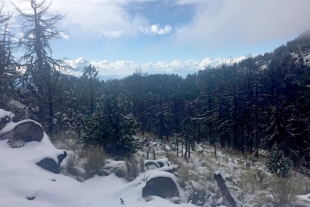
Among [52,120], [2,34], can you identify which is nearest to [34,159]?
[52,120]

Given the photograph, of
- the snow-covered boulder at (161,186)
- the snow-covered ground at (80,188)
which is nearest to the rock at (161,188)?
the snow-covered boulder at (161,186)

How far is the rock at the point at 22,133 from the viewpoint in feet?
24.8

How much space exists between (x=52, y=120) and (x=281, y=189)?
35.3 ft

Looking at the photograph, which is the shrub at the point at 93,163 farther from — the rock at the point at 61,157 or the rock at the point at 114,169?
the rock at the point at 61,157

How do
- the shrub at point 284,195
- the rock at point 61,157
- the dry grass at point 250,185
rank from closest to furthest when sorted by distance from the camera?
1. the shrub at point 284,195
2. the dry grass at point 250,185
3. the rock at point 61,157

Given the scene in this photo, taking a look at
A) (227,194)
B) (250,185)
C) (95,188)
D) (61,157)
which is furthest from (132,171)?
(250,185)

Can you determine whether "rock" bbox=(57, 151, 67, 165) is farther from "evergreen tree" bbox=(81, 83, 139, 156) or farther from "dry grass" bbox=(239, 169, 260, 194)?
"dry grass" bbox=(239, 169, 260, 194)

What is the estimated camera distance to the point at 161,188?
608 centimetres

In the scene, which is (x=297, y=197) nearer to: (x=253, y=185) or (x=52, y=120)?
(x=253, y=185)

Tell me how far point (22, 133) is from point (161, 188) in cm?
425

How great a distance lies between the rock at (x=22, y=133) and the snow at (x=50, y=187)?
238mm

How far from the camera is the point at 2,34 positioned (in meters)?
14.1

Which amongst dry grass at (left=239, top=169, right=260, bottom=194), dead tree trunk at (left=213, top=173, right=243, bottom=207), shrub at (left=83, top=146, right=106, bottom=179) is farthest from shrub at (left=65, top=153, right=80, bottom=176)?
dry grass at (left=239, top=169, right=260, bottom=194)

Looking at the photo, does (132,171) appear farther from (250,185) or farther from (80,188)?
(250,185)
